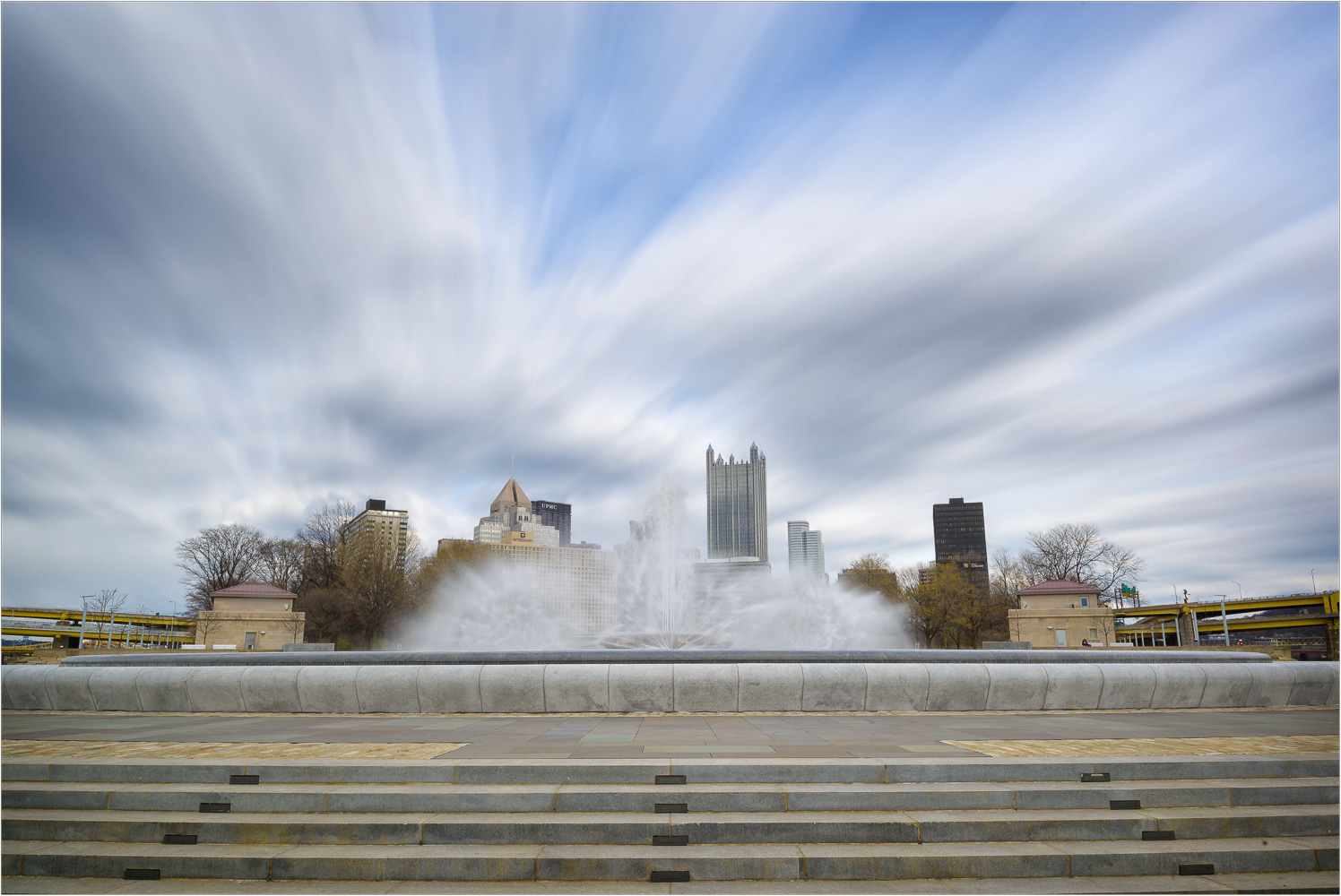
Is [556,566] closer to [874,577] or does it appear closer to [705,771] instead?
[874,577]

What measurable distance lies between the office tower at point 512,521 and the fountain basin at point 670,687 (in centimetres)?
12965

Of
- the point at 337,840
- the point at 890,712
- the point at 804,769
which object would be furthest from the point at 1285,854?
the point at 337,840

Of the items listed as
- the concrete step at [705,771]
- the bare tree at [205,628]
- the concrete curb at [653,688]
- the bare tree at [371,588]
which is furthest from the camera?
the bare tree at [371,588]

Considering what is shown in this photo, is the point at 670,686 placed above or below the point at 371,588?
below

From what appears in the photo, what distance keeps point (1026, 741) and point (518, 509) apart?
575 ft

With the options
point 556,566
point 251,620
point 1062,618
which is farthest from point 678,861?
point 556,566

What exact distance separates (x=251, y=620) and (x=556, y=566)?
51.7 m

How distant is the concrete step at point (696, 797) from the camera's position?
268 inches

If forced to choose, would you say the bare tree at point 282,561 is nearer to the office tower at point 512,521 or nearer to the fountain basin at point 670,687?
the fountain basin at point 670,687

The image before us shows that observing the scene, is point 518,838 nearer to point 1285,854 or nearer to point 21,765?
point 21,765

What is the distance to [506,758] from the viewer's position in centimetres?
780

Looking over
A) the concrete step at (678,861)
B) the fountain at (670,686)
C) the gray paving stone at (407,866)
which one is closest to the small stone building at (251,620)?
the fountain at (670,686)

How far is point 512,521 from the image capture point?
173 meters

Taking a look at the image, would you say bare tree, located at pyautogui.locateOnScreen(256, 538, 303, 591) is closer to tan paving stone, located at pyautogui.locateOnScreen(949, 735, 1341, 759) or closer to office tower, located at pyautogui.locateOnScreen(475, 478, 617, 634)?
office tower, located at pyautogui.locateOnScreen(475, 478, 617, 634)
